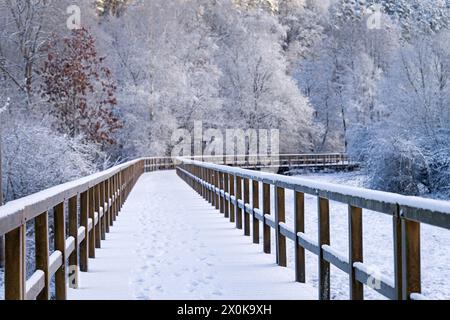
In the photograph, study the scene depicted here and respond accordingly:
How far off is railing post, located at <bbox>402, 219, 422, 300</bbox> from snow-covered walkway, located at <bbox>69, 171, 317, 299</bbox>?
7.12 feet

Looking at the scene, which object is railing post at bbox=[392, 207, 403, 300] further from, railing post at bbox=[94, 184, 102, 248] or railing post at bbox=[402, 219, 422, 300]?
railing post at bbox=[94, 184, 102, 248]

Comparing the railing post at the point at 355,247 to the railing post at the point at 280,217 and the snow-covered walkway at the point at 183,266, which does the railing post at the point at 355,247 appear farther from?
the railing post at the point at 280,217

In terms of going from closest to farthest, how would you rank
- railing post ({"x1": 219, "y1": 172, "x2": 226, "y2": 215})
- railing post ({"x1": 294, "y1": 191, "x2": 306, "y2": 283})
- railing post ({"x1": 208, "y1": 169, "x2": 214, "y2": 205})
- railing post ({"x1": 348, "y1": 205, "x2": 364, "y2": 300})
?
railing post ({"x1": 348, "y1": 205, "x2": 364, "y2": 300}) < railing post ({"x1": 294, "y1": 191, "x2": 306, "y2": 283}) < railing post ({"x1": 219, "y1": 172, "x2": 226, "y2": 215}) < railing post ({"x1": 208, "y1": 169, "x2": 214, "y2": 205})

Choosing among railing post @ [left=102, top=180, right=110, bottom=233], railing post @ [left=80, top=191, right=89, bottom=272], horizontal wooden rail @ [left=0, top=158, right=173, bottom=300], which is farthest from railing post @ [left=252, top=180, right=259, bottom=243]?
railing post @ [left=80, top=191, right=89, bottom=272]

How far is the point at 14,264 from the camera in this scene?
323cm

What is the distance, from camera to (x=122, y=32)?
134ft

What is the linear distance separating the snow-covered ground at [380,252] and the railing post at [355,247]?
2438mm

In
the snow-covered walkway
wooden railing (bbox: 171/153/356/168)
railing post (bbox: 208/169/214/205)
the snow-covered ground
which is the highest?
wooden railing (bbox: 171/153/356/168)

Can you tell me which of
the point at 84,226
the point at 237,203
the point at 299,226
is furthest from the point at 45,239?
the point at 237,203

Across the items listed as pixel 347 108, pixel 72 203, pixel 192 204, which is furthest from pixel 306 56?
pixel 72 203

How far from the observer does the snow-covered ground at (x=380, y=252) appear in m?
9.46

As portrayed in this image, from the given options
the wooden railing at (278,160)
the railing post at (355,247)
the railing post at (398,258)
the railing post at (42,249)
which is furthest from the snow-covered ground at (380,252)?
the wooden railing at (278,160)

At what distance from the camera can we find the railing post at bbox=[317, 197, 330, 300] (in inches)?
201
